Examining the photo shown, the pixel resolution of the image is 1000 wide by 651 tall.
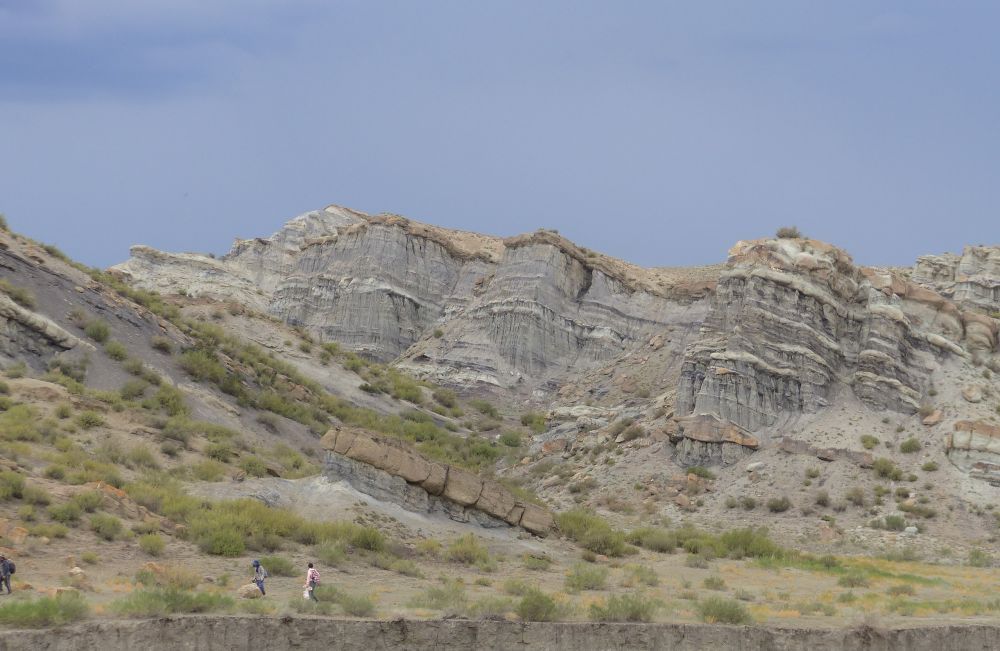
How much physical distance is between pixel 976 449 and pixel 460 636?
26188 mm

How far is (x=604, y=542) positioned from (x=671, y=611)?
10.5 metres

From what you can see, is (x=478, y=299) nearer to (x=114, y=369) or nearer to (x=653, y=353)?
(x=653, y=353)

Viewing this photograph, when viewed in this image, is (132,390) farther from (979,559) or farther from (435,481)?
(979,559)

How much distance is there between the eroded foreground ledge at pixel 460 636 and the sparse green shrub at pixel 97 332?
957 inches

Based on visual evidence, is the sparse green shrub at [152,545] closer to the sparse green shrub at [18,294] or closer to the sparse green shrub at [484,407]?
the sparse green shrub at [18,294]

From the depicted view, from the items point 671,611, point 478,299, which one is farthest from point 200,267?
point 671,611

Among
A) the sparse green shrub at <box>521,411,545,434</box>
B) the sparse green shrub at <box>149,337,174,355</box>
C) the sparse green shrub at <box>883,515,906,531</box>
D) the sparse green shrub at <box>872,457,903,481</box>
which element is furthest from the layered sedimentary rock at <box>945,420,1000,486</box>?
the sparse green shrub at <box>149,337,174,355</box>

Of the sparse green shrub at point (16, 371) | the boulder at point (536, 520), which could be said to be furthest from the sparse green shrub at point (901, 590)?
the sparse green shrub at point (16, 371)

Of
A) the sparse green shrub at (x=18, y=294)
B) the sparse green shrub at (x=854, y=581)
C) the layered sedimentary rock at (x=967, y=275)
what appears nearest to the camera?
the sparse green shrub at (x=854, y=581)

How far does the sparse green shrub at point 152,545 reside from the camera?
20.4 m

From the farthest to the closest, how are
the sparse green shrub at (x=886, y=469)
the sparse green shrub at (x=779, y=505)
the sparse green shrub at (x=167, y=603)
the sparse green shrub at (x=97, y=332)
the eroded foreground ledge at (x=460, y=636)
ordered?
the sparse green shrub at (x=97, y=332), the sparse green shrub at (x=886, y=469), the sparse green shrub at (x=779, y=505), the sparse green shrub at (x=167, y=603), the eroded foreground ledge at (x=460, y=636)

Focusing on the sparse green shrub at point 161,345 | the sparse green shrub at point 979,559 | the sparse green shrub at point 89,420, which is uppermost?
the sparse green shrub at point 161,345

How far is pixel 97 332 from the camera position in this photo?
36.8 meters

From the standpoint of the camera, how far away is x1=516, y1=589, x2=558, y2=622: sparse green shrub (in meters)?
16.7
